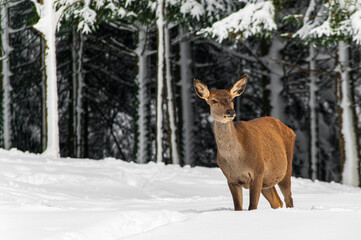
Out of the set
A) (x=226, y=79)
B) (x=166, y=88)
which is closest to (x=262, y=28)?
(x=166, y=88)

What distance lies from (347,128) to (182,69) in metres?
6.77

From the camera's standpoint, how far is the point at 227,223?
17.6 ft

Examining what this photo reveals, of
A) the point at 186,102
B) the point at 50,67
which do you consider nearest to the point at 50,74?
the point at 50,67

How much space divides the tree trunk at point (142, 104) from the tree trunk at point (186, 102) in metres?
1.77

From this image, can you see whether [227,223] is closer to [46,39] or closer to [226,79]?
[46,39]

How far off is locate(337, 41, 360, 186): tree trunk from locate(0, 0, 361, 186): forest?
1.0 inches

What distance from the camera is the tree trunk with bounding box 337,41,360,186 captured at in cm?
1551

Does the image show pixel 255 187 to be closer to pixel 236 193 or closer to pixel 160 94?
pixel 236 193

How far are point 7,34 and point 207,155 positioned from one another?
9.67m

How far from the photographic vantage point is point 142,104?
18781 millimetres

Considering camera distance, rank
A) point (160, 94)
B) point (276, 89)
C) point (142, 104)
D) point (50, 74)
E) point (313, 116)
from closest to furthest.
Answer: point (50, 74) → point (160, 94) → point (142, 104) → point (276, 89) → point (313, 116)

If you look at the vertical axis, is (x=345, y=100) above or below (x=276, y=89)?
below

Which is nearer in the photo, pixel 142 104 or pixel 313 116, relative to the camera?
pixel 142 104

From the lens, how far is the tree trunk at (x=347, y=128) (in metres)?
15.5
